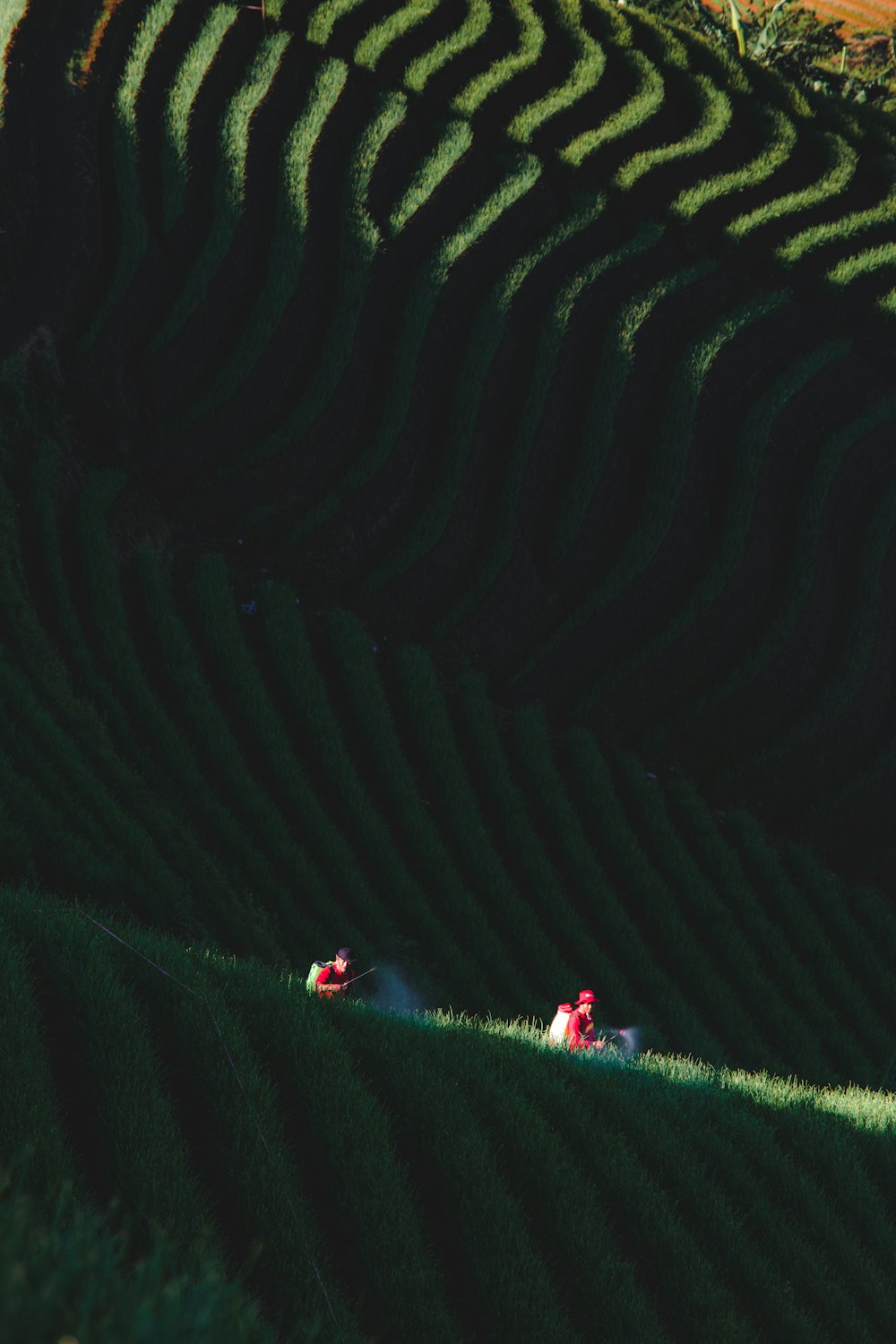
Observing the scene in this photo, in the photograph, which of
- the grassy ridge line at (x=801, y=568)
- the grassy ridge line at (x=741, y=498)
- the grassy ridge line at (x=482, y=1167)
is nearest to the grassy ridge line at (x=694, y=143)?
the grassy ridge line at (x=741, y=498)

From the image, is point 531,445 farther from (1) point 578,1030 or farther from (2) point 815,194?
(1) point 578,1030

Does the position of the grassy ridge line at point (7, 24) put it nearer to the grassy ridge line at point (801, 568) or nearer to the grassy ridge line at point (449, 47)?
the grassy ridge line at point (449, 47)

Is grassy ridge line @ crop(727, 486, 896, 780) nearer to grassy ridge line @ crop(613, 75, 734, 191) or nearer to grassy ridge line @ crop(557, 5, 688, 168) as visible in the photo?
grassy ridge line @ crop(613, 75, 734, 191)

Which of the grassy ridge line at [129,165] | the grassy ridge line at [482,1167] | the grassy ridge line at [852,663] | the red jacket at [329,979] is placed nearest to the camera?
the grassy ridge line at [482,1167]

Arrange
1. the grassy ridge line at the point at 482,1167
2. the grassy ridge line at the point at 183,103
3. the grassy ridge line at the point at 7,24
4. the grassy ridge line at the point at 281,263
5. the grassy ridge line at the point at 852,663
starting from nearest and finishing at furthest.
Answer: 1. the grassy ridge line at the point at 482,1167
2. the grassy ridge line at the point at 281,263
3. the grassy ridge line at the point at 852,663
4. the grassy ridge line at the point at 7,24
5. the grassy ridge line at the point at 183,103

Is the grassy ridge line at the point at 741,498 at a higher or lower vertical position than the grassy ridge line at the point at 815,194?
lower

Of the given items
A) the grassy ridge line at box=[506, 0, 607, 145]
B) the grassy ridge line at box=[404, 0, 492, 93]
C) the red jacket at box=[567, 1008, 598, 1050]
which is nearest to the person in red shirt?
the red jacket at box=[567, 1008, 598, 1050]
